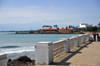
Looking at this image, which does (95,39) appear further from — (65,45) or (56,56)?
(56,56)

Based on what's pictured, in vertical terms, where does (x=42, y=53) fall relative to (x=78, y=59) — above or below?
above

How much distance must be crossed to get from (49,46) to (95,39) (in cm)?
2033

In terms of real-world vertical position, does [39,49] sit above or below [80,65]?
above

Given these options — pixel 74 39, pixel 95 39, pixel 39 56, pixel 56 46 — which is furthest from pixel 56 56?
pixel 95 39

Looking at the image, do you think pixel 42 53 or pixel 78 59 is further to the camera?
pixel 78 59

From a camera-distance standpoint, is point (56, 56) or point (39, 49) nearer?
point (39, 49)

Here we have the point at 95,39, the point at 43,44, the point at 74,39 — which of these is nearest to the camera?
the point at 43,44

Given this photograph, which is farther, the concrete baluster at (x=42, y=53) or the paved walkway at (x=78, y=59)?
the paved walkway at (x=78, y=59)

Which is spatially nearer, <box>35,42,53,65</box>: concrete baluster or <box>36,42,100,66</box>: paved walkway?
<box>35,42,53,65</box>: concrete baluster

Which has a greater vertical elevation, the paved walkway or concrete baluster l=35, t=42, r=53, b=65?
concrete baluster l=35, t=42, r=53, b=65

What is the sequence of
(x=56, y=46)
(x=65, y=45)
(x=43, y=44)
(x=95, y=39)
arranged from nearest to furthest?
1. (x=43, y=44)
2. (x=56, y=46)
3. (x=65, y=45)
4. (x=95, y=39)

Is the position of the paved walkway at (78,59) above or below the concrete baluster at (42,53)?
below

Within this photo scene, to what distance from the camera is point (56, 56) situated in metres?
10.8

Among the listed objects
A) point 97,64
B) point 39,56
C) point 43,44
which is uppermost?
point 43,44
